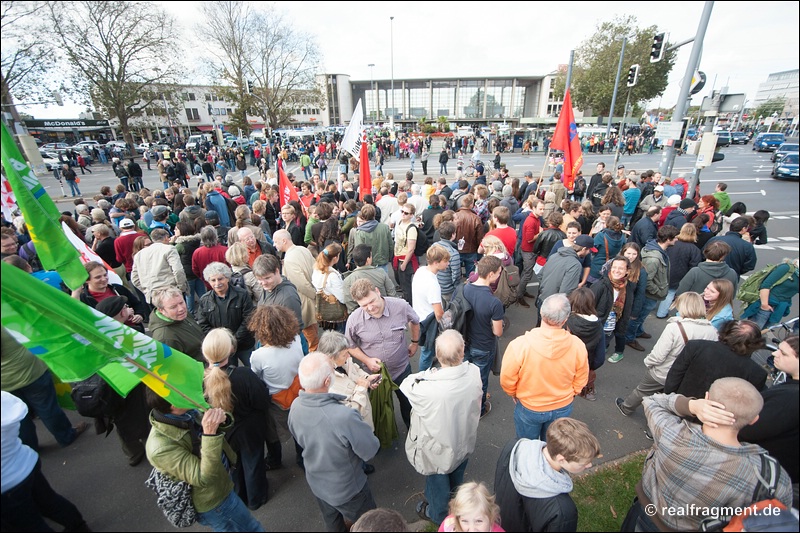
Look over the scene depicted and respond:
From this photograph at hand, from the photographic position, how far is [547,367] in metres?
2.81

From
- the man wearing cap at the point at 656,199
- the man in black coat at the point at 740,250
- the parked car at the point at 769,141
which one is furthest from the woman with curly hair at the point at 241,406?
the parked car at the point at 769,141

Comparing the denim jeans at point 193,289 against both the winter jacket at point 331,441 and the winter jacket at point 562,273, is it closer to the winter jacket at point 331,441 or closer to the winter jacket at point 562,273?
the winter jacket at point 331,441

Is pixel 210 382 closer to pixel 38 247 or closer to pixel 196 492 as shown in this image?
pixel 196 492

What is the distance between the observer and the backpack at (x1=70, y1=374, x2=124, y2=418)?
2.71 meters

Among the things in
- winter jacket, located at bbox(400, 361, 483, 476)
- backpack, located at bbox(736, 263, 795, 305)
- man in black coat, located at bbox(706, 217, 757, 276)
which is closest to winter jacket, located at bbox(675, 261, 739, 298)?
backpack, located at bbox(736, 263, 795, 305)

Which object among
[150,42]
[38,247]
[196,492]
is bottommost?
[196,492]

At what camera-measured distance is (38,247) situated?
2811 mm

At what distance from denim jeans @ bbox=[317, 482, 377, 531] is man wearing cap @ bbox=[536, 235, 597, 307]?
10.4ft

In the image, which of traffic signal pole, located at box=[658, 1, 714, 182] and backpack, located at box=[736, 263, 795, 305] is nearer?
backpack, located at box=[736, 263, 795, 305]

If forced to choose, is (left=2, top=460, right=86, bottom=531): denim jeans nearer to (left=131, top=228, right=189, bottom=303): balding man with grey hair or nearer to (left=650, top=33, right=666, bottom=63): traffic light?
(left=131, top=228, right=189, bottom=303): balding man with grey hair

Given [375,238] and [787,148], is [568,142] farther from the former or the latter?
[375,238]

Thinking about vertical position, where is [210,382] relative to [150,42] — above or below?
below

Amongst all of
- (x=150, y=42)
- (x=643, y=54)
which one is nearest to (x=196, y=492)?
(x=150, y=42)

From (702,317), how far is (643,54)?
147 ft
